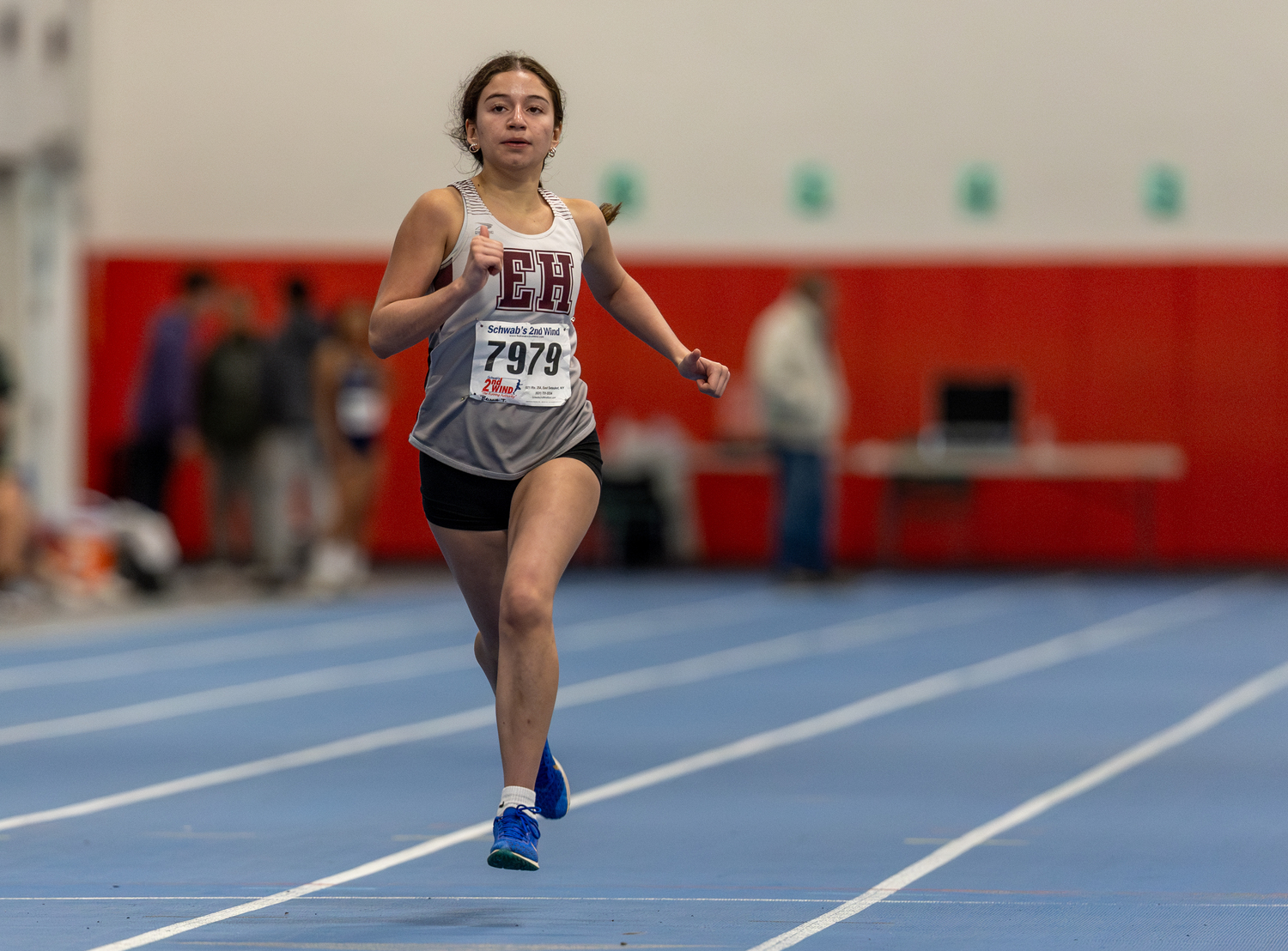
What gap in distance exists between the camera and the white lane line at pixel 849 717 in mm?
4785

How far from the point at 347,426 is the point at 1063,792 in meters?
8.31

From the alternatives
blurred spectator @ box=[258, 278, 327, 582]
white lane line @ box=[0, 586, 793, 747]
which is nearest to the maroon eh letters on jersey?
white lane line @ box=[0, 586, 793, 747]

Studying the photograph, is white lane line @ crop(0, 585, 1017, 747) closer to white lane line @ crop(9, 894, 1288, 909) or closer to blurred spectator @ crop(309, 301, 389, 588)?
blurred spectator @ crop(309, 301, 389, 588)

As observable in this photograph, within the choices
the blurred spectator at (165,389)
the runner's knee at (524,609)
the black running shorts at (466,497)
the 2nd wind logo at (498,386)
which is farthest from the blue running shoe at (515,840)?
the blurred spectator at (165,389)

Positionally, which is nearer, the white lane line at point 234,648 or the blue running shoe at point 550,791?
the blue running shoe at point 550,791

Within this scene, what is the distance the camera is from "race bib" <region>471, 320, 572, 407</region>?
4.79m

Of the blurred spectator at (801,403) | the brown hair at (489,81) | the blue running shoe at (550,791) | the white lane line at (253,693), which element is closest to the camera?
the brown hair at (489,81)

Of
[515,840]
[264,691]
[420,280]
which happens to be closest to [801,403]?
[264,691]

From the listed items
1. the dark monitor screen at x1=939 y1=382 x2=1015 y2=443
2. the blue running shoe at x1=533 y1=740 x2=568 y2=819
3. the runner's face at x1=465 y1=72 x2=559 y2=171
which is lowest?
the blue running shoe at x1=533 y1=740 x2=568 y2=819

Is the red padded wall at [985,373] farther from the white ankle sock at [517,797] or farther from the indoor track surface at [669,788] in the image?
the white ankle sock at [517,797]

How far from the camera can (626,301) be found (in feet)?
17.0

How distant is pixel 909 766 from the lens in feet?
23.4

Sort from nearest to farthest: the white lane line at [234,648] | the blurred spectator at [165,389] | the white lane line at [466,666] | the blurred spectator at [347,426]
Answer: the white lane line at [466,666] < the white lane line at [234,648] < the blurred spectator at [347,426] < the blurred spectator at [165,389]

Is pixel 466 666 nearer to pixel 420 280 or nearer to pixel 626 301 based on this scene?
pixel 626 301
